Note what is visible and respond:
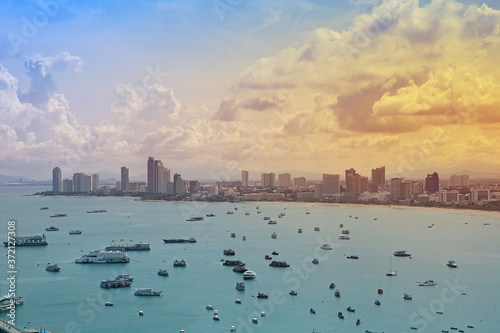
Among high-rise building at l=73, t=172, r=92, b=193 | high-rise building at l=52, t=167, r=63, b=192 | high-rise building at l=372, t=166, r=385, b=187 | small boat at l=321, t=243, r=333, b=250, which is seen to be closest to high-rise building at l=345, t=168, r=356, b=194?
high-rise building at l=372, t=166, r=385, b=187

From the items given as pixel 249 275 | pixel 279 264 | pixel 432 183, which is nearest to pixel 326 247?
pixel 279 264

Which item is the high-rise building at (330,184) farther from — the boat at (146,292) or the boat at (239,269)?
the boat at (146,292)

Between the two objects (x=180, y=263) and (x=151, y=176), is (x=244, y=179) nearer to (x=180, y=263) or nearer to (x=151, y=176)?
(x=151, y=176)

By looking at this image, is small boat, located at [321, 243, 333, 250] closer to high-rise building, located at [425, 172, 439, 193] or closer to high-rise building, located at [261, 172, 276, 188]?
high-rise building, located at [425, 172, 439, 193]

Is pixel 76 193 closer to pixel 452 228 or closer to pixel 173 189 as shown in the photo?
pixel 173 189

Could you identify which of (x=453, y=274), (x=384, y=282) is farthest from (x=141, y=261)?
(x=453, y=274)

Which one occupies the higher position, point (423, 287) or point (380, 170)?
point (380, 170)
